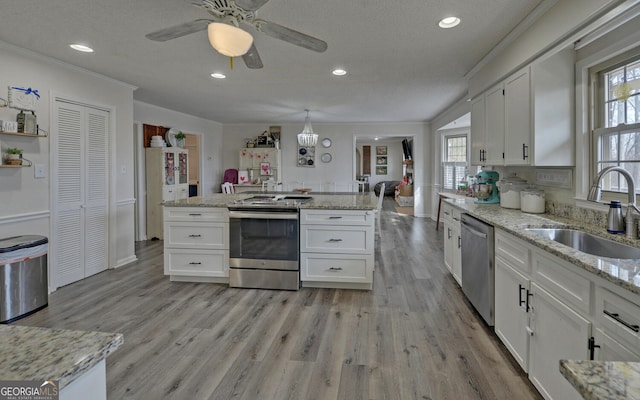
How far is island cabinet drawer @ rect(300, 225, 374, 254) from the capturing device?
10.7 ft

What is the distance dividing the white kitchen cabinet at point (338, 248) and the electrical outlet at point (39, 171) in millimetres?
2611

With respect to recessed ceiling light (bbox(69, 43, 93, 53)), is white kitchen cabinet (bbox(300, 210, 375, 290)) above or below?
below

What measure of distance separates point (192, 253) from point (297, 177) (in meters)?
4.67

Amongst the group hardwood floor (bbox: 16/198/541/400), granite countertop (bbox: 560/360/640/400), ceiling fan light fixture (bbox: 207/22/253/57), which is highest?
ceiling fan light fixture (bbox: 207/22/253/57)

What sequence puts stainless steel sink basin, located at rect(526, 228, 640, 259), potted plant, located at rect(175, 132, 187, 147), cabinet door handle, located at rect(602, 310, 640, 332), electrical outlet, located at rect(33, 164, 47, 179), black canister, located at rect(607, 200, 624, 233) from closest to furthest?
cabinet door handle, located at rect(602, 310, 640, 332) → stainless steel sink basin, located at rect(526, 228, 640, 259) → black canister, located at rect(607, 200, 624, 233) → electrical outlet, located at rect(33, 164, 47, 179) → potted plant, located at rect(175, 132, 187, 147)

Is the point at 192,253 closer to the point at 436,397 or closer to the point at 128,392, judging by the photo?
the point at 128,392

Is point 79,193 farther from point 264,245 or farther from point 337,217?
point 337,217

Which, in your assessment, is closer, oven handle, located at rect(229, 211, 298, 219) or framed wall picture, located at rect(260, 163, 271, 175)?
oven handle, located at rect(229, 211, 298, 219)

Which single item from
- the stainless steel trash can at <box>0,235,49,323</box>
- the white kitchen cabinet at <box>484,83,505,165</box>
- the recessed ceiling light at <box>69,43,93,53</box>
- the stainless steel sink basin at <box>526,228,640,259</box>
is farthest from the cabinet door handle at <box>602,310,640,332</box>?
the recessed ceiling light at <box>69,43,93,53</box>

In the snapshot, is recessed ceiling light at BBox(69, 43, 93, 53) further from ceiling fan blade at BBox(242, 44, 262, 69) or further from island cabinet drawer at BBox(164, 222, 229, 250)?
→ island cabinet drawer at BBox(164, 222, 229, 250)

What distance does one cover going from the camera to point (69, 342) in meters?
0.67

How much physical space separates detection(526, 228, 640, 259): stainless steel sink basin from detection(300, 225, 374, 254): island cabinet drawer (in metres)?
1.49

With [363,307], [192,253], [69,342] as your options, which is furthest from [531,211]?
[192,253]

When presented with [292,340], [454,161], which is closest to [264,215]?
[292,340]
